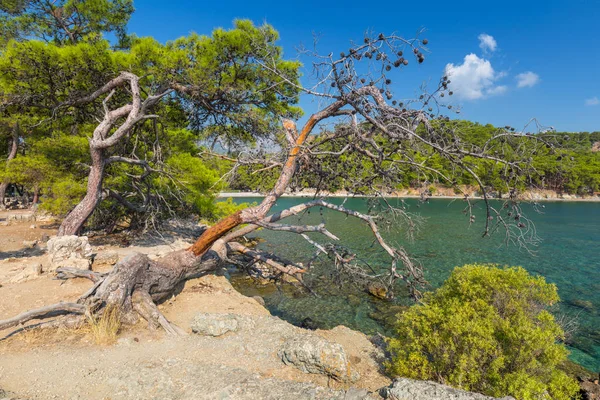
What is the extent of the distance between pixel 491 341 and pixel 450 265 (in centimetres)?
1594

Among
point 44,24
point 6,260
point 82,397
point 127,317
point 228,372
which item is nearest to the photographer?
point 82,397

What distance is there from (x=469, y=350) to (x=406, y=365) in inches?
37.7

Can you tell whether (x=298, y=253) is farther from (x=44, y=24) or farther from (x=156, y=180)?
(x=44, y=24)

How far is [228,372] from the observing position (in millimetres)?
4281

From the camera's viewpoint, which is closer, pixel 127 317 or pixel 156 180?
pixel 127 317

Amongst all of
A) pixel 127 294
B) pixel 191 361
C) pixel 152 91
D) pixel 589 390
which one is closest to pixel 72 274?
pixel 127 294

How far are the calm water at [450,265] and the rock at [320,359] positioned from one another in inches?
98.3

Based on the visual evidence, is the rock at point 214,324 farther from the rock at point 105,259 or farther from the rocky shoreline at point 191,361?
the rock at point 105,259

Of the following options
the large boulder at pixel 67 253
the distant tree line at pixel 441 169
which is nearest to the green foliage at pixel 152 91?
the distant tree line at pixel 441 169

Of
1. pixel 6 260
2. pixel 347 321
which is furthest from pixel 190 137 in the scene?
pixel 347 321

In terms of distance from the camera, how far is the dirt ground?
3.81 m

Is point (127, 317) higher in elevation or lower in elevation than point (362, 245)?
higher

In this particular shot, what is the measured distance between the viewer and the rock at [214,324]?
5703 millimetres

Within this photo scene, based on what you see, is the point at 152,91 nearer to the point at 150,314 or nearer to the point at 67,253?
the point at 67,253
